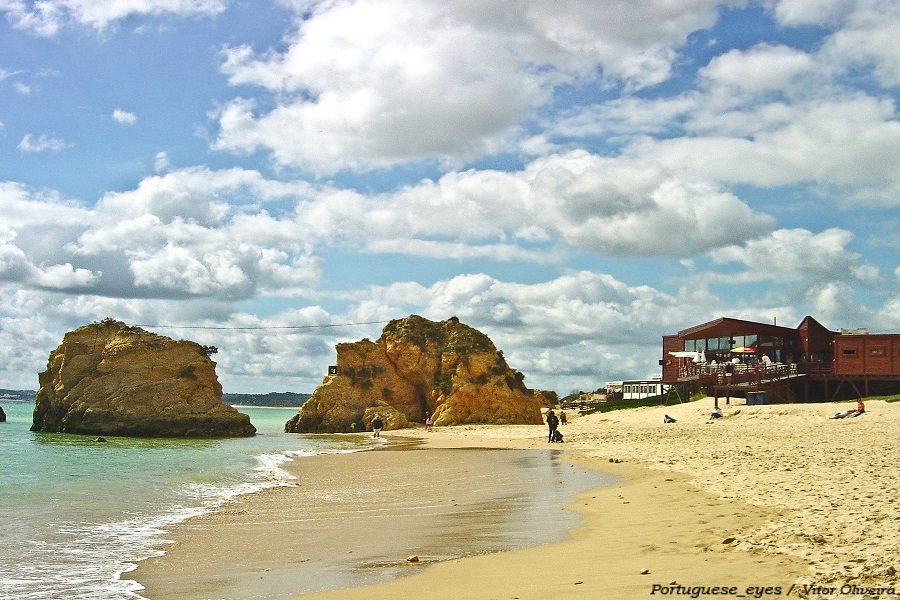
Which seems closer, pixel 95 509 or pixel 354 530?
pixel 354 530

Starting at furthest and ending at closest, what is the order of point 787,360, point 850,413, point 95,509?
point 787,360 → point 850,413 → point 95,509

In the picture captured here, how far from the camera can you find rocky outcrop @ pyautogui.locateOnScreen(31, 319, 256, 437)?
188ft

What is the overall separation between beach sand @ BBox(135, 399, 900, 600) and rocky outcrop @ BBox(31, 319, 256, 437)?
4285cm

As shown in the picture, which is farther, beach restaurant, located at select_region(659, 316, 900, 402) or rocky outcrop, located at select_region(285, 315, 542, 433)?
rocky outcrop, located at select_region(285, 315, 542, 433)

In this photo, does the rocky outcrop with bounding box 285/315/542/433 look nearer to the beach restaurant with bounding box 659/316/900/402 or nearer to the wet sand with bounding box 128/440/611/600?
the beach restaurant with bounding box 659/316/900/402

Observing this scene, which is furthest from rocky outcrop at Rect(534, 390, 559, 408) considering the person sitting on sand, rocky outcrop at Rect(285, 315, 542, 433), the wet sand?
the wet sand

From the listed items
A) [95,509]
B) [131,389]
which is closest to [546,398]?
[131,389]

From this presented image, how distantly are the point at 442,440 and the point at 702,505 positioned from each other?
1337 inches

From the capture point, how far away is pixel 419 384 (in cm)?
6888

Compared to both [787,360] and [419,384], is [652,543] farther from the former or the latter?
[419,384]

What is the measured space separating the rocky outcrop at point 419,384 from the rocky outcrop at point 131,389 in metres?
8.49

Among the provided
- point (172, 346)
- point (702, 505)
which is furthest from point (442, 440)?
point (702, 505)

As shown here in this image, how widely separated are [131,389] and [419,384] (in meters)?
24.4

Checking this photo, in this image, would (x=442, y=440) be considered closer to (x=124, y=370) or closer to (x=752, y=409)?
(x=752, y=409)
